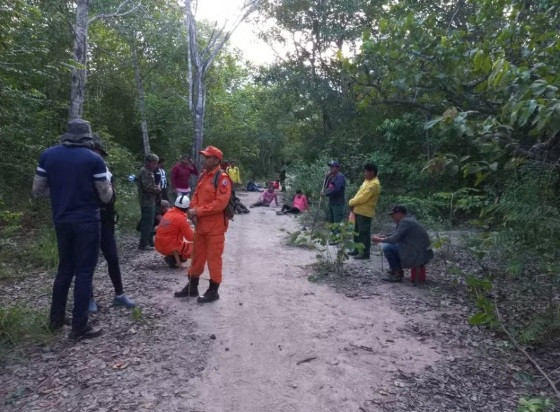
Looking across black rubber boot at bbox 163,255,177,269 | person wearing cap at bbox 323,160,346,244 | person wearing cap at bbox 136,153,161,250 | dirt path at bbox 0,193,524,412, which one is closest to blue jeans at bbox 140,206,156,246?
person wearing cap at bbox 136,153,161,250

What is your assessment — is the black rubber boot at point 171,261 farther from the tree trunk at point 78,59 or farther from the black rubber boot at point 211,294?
the tree trunk at point 78,59

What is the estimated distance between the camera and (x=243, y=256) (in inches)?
332

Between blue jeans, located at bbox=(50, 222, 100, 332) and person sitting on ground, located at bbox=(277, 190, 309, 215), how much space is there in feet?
35.6

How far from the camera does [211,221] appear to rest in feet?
17.7

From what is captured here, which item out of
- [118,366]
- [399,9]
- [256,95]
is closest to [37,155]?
[118,366]

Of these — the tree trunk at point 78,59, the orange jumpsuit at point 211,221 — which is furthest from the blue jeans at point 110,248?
the tree trunk at point 78,59

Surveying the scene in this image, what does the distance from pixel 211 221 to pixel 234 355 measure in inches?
68.5

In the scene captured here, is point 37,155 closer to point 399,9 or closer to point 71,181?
point 71,181

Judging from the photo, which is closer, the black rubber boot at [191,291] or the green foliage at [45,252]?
the black rubber boot at [191,291]

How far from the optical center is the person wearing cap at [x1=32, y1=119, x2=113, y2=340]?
4.21m

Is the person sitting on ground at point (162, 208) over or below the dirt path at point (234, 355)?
over

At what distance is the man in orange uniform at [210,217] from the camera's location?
5.36m

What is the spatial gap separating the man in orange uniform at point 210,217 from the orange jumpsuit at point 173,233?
4.06 ft

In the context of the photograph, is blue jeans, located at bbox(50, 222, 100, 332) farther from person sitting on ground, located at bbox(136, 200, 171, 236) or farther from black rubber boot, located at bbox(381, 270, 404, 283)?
black rubber boot, located at bbox(381, 270, 404, 283)
